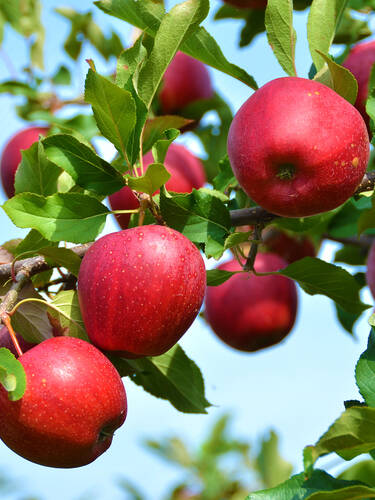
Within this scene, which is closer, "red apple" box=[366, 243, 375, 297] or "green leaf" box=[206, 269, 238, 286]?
"green leaf" box=[206, 269, 238, 286]

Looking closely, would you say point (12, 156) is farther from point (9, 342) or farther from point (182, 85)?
point (9, 342)

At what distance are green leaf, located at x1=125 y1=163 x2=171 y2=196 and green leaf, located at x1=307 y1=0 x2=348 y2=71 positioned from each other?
1.50 ft

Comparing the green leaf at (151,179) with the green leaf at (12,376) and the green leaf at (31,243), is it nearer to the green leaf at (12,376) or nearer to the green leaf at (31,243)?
the green leaf at (31,243)

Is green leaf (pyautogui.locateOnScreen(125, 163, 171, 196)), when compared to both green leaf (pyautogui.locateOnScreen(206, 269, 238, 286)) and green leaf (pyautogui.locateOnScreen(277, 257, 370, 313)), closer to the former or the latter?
green leaf (pyautogui.locateOnScreen(206, 269, 238, 286))

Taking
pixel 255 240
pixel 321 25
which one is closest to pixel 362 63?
pixel 321 25

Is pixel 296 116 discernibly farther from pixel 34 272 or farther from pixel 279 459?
pixel 279 459

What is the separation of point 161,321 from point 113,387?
135 millimetres

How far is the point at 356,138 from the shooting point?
4.05 feet

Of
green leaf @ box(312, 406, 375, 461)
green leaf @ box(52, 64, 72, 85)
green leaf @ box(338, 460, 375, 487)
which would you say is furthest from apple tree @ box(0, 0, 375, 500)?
green leaf @ box(52, 64, 72, 85)

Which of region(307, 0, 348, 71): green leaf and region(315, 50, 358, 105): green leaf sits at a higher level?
region(307, 0, 348, 71): green leaf

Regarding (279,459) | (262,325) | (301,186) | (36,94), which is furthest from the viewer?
(279,459)

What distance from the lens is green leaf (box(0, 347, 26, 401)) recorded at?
3.37 ft

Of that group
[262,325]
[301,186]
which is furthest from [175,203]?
[262,325]

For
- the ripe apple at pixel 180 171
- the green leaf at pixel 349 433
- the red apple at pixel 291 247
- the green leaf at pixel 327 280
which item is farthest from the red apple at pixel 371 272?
the green leaf at pixel 349 433
